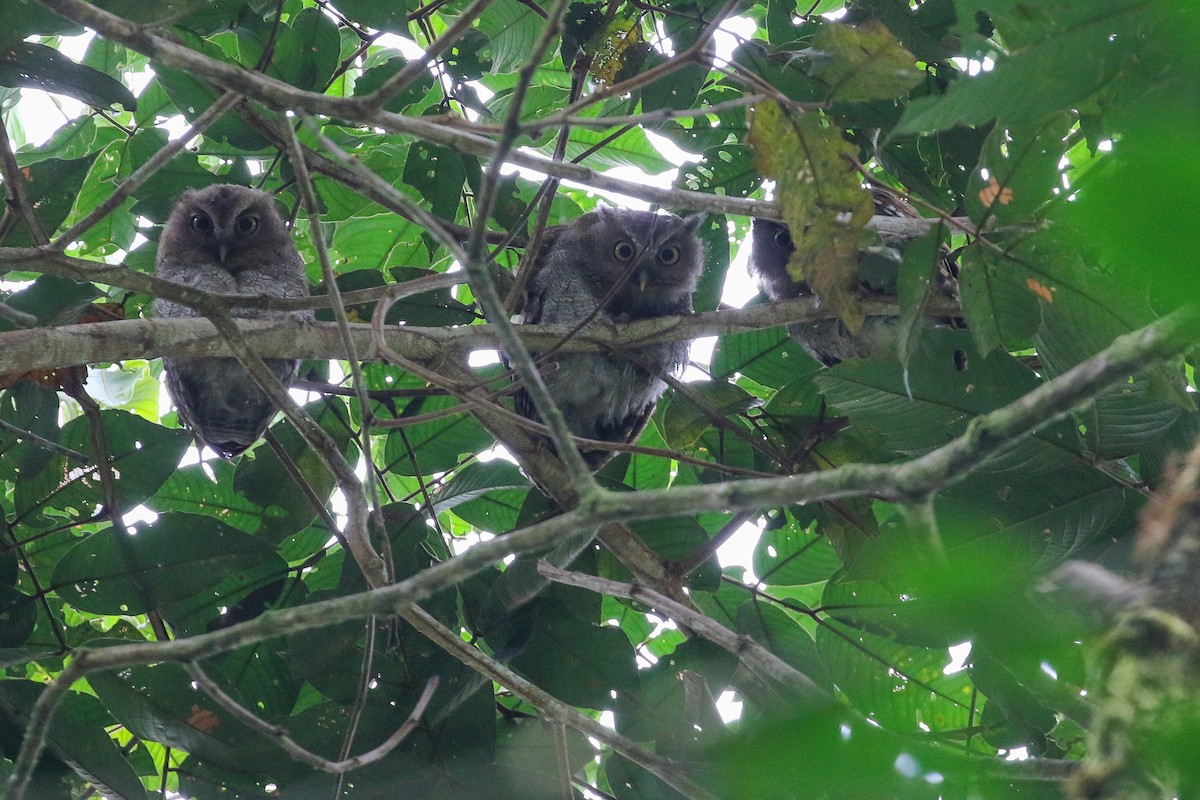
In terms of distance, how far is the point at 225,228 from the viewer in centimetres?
572

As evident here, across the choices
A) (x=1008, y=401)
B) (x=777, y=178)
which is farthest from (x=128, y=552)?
(x=1008, y=401)

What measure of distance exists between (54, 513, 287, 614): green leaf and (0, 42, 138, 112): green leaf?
165cm

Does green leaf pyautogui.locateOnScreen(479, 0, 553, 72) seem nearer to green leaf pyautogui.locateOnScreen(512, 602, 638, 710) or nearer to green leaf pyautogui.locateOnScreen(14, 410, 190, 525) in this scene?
green leaf pyautogui.locateOnScreen(14, 410, 190, 525)

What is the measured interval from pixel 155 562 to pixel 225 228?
8.67 ft

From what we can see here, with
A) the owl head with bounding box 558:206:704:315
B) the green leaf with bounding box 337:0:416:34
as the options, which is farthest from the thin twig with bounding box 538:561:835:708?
the owl head with bounding box 558:206:704:315

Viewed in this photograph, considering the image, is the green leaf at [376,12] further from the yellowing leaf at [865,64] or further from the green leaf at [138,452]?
the yellowing leaf at [865,64]

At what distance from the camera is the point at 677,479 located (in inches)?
184

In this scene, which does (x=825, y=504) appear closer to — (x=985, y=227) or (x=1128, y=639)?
(x=985, y=227)

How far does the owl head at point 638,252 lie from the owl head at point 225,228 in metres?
1.69

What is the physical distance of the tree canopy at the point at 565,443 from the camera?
1.94 m

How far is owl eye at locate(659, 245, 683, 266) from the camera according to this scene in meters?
6.04

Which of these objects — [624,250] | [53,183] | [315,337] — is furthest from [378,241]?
[315,337]

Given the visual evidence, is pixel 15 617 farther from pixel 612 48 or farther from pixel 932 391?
pixel 932 391

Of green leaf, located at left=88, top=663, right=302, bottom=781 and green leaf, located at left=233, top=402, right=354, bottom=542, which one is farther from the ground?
green leaf, located at left=233, top=402, right=354, bottom=542
